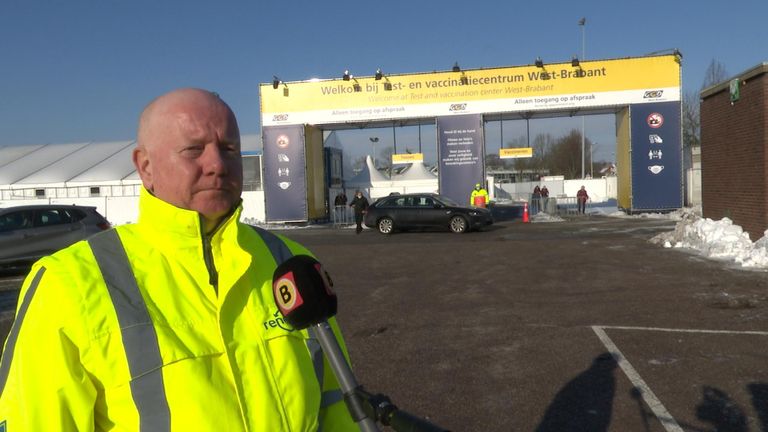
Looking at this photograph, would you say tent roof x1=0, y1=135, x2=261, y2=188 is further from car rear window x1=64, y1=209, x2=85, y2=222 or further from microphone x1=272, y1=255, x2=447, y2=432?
microphone x1=272, y1=255, x2=447, y2=432

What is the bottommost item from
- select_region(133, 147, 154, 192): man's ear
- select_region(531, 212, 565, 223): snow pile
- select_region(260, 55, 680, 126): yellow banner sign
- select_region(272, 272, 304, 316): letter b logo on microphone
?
select_region(531, 212, 565, 223): snow pile

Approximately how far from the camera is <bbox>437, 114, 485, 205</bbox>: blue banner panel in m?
25.7

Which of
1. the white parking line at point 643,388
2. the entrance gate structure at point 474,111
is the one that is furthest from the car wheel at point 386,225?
the white parking line at point 643,388

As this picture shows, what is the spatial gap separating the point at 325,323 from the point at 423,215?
64.4ft

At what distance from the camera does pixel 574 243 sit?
51.1 feet

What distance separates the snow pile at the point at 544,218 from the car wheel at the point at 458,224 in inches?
230

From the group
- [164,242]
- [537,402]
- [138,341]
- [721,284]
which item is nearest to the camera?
[138,341]

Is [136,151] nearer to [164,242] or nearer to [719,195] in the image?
[164,242]

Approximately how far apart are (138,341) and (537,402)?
383 centimetres

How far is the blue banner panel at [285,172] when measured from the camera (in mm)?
26859

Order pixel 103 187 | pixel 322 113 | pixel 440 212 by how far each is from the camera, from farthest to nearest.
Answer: pixel 103 187 < pixel 322 113 < pixel 440 212

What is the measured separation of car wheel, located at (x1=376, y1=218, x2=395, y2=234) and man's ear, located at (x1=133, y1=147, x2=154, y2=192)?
63.8 feet

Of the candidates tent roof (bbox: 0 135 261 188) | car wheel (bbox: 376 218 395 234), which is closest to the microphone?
car wheel (bbox: 376 218 395 234)

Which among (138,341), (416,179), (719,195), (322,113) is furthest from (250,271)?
(416,179)
